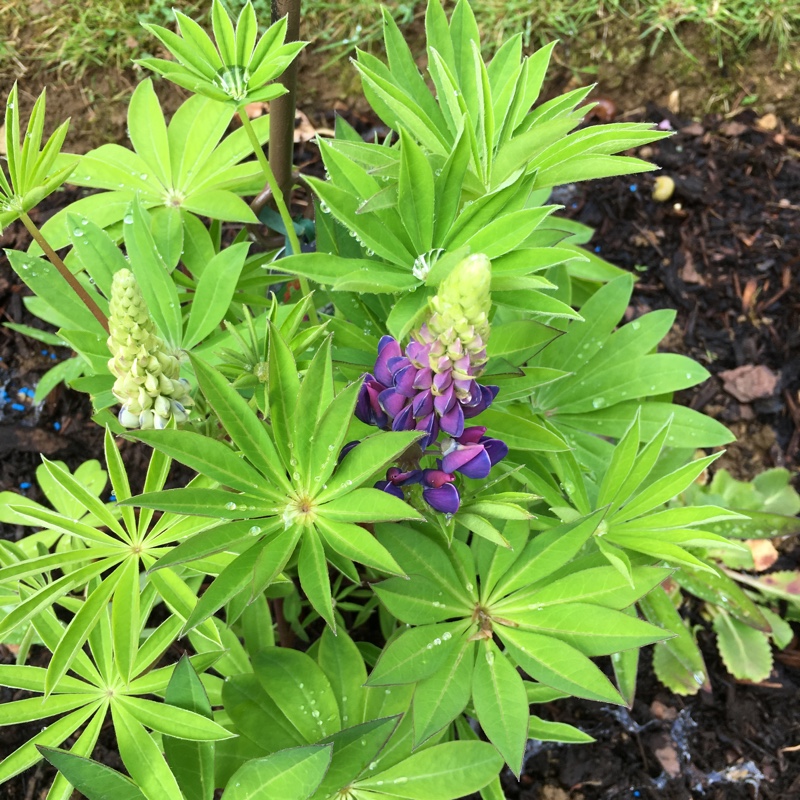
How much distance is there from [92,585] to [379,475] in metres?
0.71

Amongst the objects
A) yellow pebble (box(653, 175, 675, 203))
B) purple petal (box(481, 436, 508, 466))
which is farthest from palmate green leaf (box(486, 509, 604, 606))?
yellow pebble (box(653, 175, 675, 203))

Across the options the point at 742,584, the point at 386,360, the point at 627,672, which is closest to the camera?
the point at 386,360

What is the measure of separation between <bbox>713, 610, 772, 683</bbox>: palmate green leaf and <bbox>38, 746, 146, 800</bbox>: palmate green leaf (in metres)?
1.91

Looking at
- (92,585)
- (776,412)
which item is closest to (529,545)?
(92,585)

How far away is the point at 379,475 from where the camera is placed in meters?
1.28

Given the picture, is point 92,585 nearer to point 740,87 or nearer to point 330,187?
point 330,187

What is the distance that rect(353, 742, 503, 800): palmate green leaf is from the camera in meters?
1.47

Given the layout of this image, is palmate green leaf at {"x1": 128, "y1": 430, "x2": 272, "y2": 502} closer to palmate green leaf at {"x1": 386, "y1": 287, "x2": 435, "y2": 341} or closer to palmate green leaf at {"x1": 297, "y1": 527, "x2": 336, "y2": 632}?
palmate green leaf at {"x1": 297, "y1": 527, "x2": 336, "y2": 632}

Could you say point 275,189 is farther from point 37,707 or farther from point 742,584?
point 742,584

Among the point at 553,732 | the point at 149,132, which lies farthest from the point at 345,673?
the point at 149,132

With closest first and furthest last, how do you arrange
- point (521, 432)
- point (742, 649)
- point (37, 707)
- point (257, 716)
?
point (37, 707) → point (521, 432) → point (257, 716) → point (742, 649)

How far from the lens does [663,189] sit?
323 centimetres

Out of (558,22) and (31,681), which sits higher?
(558,22)

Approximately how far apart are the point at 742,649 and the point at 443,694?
150 cm
